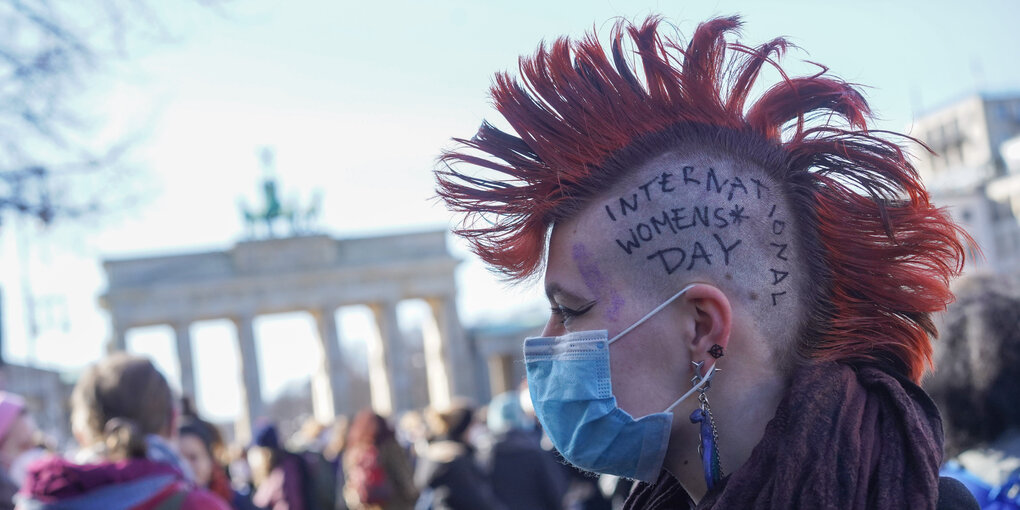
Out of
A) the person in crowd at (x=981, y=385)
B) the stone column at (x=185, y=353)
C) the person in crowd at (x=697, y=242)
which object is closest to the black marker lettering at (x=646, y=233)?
the person in crowd at (x=697, y=242)

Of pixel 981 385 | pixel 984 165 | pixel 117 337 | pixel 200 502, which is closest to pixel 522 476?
pixel 200 502

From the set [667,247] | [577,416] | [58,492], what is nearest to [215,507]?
[58,492]

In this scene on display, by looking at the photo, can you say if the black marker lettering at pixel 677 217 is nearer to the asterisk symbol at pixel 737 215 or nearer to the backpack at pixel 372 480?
the asterisk symbol at pixel 737 215

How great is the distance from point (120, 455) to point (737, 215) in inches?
112

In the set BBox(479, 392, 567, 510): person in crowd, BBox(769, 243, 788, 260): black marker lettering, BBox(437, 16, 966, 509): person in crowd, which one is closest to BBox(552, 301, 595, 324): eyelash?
BBox(437, 16, 966, 509): person in crowd

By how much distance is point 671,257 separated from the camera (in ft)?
7.04

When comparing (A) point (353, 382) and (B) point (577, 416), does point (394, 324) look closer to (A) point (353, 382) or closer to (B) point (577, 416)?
(B) point (577, 416)

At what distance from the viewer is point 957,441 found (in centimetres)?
343

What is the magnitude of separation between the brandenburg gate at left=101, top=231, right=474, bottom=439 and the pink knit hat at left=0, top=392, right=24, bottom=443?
154 ft

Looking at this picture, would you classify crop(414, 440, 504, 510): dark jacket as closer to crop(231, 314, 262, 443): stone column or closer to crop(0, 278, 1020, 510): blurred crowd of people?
crop(0, 278, 1020, 510): blurred crowd of people

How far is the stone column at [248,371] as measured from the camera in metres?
52.0

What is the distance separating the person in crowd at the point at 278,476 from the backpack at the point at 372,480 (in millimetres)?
716

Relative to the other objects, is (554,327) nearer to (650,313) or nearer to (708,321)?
(650,313)

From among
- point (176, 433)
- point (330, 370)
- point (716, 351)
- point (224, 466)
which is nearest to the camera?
Answer: point (716, 351)
